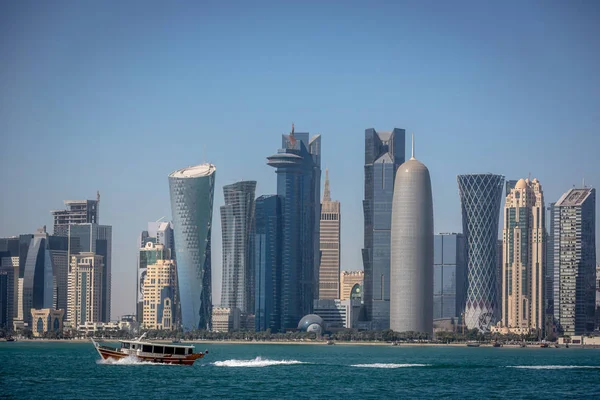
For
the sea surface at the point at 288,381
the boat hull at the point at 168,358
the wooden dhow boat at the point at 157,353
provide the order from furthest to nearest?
the boat hull at the point at 168,358 < the wooden dhow boat at the point at 157,353 < the sea surface at the point at 288,381

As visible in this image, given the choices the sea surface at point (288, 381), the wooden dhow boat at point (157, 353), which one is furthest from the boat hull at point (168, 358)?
the sea surface at point (288, 381)

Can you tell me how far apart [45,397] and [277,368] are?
58.1 m

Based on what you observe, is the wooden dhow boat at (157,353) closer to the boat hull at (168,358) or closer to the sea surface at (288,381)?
the boat hull at (168,358)

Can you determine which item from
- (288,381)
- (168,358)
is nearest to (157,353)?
(168,358)

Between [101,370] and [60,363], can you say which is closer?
[101,370]

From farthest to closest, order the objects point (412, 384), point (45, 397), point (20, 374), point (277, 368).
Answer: point (277, 368), point (20, 374), point (412, 384), point (45, 397)

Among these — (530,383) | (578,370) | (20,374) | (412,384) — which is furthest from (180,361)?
(578,370)

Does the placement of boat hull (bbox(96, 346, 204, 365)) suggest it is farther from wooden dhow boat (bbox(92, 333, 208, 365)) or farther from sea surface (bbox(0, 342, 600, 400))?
sea surface (bbox(0, 342, 600, 400))

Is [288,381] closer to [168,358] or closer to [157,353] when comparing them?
[168,358]

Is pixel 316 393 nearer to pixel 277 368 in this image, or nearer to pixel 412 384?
pixel 412 384

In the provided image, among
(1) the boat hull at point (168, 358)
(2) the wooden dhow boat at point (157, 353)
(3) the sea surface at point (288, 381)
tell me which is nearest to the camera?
(3) the sea surface at point (288, 381)

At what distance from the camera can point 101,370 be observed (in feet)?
543

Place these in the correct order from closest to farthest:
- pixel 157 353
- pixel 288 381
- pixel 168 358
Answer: pixel 288 381 → pixel 157 353 → pixel 168 358

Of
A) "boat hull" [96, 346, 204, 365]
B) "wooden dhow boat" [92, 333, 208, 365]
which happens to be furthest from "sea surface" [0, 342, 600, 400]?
"wooden dhow boat" [92, 333, 208, 365]
